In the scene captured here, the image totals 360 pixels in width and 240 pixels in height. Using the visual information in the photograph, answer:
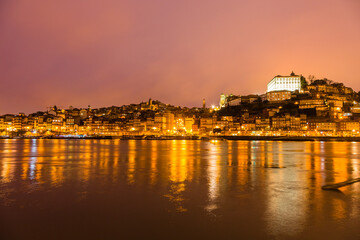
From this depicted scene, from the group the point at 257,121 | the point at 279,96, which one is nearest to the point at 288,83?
the point at 279,96

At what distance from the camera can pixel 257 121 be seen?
102m

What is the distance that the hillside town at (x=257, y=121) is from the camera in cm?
9250

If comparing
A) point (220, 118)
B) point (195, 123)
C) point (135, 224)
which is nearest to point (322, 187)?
point (135, 224)

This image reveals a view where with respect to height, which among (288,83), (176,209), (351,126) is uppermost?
(288,83)

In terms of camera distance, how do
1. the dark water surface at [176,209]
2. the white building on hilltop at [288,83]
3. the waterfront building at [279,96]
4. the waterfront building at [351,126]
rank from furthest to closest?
the white building on hilltop at [288,83] < the waterfront building at [279,96] < the waterfront building at [351,126] < the dark water surface at [176,209]

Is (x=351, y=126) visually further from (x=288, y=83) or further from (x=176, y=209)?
(x=176, y=209)

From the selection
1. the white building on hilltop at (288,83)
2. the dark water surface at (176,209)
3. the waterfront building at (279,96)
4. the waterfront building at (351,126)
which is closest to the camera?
the dark water surface at (176,209)

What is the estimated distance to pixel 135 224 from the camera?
633 cm

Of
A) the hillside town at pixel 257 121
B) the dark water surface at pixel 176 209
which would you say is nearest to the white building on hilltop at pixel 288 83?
the hillside town at pixel 257 121

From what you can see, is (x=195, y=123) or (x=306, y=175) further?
(x=195, y=123)

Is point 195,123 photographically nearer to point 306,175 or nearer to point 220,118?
point 220,118

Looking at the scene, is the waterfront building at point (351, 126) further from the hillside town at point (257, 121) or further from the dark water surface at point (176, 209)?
the dark water surface at point (176, 209)

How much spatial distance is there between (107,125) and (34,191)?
114m

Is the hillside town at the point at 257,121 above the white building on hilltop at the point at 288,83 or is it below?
below
